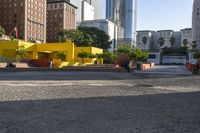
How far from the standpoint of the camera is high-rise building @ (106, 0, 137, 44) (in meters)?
190

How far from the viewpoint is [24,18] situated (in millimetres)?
112000

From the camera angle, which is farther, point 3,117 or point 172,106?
point 172,106

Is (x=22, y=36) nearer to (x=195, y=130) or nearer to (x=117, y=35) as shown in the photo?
(x=117, y=35)

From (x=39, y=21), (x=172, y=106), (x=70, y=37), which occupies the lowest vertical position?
(x=172, y=106)

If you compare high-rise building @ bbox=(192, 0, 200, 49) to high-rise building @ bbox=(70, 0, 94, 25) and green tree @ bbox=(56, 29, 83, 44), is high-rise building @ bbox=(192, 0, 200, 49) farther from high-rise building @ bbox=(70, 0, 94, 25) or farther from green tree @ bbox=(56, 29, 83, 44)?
high-rise building @ bbox=(70, 0, 94, 25)

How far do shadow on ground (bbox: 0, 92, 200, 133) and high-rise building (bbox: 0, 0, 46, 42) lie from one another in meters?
102

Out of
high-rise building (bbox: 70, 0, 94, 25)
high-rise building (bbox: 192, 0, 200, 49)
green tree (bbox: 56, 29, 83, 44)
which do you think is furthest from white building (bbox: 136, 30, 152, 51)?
green tree (bbox: 56, 29, 83, 44)

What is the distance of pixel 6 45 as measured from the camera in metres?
64.6

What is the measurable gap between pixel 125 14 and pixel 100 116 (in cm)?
18773

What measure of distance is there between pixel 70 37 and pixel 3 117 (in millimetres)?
90552

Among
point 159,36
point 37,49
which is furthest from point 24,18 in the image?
point 159,36

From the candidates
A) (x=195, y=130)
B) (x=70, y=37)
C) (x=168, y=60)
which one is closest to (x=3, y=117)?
(x=195, y=130)

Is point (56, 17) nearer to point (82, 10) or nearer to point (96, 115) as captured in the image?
point (82, 10)

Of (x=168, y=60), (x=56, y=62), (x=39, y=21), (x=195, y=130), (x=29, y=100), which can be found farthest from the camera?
(x=39, y=21)
